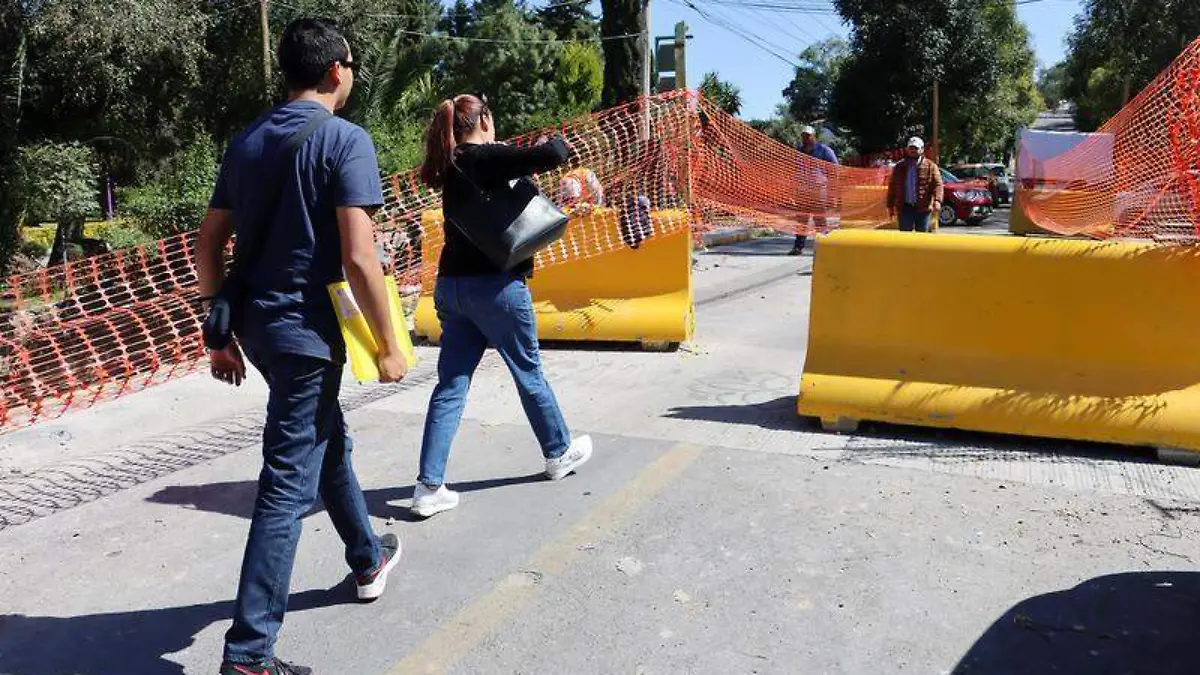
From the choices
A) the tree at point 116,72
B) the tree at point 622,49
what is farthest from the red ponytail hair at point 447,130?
the tree at point 622,49

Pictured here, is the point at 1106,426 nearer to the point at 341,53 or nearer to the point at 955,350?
the point at 955,350

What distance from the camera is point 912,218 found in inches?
469

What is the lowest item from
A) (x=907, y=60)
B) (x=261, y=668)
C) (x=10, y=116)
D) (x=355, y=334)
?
(x=261, y=668)

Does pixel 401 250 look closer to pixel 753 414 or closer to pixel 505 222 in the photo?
pixel 753 414

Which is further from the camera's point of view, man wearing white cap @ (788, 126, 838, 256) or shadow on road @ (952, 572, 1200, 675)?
man wearing white cap @ (788, 126, 838, 256)

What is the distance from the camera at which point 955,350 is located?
5.31 m

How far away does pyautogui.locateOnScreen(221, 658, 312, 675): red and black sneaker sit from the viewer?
2.81 m

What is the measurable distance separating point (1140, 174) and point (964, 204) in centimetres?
1520

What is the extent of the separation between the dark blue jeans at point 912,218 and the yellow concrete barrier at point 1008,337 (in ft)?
22.2

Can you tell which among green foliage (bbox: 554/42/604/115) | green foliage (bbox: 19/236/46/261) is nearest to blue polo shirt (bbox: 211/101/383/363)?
green foliage (bbox: 19/236/46/261)

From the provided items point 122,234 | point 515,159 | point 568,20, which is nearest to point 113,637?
point 515,159

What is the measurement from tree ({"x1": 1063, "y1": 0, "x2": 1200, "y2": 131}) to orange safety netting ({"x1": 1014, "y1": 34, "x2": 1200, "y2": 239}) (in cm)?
1203

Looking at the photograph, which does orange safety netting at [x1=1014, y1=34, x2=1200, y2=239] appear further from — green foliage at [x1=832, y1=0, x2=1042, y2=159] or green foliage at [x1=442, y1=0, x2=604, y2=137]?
green foliage at [x1=442, y1=0, x2=604, y2=137]

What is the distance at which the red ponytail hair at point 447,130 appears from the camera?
4113 mm
